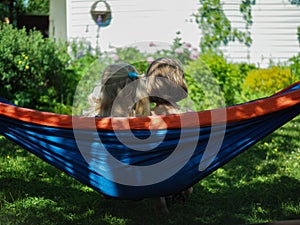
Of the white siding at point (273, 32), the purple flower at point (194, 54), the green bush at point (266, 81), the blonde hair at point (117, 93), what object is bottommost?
the green bush at point (266, 81)

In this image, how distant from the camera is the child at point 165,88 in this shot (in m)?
3.62

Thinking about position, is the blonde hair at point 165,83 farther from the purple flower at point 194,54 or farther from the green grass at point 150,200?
the purple flower at point 194,54

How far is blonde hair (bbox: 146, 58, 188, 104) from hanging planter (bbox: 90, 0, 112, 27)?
5.65 meters

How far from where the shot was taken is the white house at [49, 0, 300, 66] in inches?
361

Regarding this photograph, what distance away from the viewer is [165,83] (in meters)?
3.64

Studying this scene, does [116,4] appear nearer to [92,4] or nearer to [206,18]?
[92,4]

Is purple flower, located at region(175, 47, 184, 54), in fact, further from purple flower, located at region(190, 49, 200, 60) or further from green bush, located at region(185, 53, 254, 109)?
green bush, located at region(185, 53, 254, 109)

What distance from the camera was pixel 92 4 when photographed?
30.5ft

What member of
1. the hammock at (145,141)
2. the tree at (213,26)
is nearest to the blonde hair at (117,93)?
the hammock at (145,141)

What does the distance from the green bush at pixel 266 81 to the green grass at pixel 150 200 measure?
340 cm

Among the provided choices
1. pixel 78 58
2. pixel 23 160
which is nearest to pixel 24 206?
pixel 23 160

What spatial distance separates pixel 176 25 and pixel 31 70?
303cm

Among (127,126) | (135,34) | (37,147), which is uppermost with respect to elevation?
(135,34)

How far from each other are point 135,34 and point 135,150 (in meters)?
6.34
